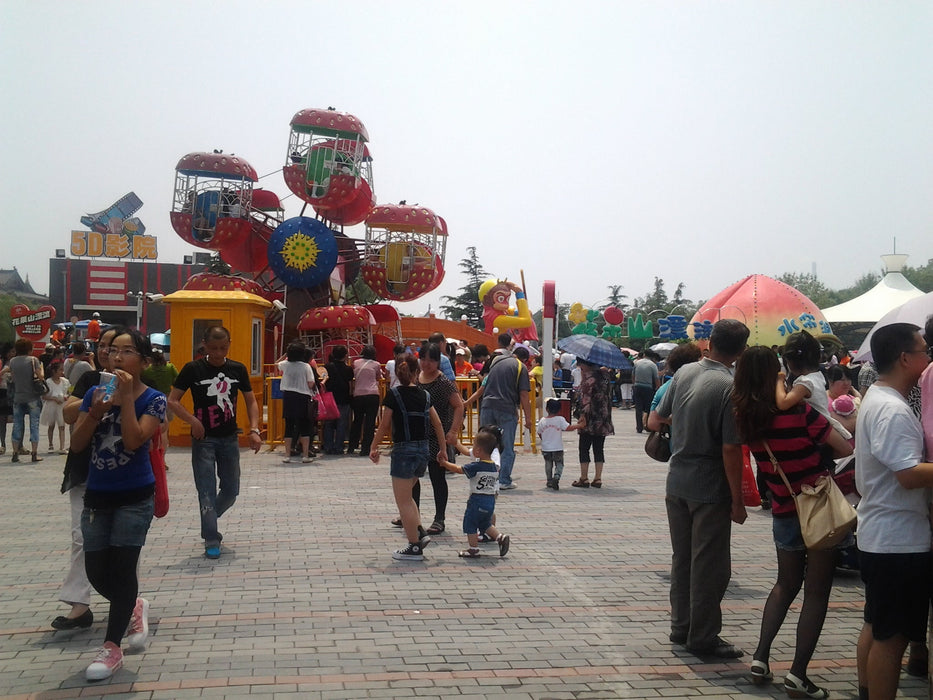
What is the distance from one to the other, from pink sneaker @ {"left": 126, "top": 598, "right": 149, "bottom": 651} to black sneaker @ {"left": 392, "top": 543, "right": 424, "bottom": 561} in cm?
246

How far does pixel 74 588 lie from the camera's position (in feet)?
18.0

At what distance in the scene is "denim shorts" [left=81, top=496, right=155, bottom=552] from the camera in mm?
4801

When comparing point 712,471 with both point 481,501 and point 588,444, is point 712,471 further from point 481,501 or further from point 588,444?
point 588,444

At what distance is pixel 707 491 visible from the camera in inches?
199

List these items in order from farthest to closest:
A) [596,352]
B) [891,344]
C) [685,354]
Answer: [596,352], [685,354], [891,344]

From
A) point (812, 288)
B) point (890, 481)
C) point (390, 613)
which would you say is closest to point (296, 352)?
point (390, 613)

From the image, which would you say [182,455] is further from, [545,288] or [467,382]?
[545,288]

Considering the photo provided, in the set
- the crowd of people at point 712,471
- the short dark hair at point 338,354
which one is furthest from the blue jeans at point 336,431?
the crowd of people at point 712,471

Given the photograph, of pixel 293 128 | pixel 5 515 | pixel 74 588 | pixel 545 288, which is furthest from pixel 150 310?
pixel 74 588

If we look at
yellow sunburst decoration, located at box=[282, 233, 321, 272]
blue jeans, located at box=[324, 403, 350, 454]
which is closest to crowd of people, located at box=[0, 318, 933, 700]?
blue jeans, located at box=[324, 403, 350, 454]

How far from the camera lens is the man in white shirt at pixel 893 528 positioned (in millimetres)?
3918

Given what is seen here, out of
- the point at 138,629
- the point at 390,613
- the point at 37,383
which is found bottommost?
the point at 390,613

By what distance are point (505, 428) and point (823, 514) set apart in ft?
23.5

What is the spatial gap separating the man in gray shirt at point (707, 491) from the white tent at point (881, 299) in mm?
27618
